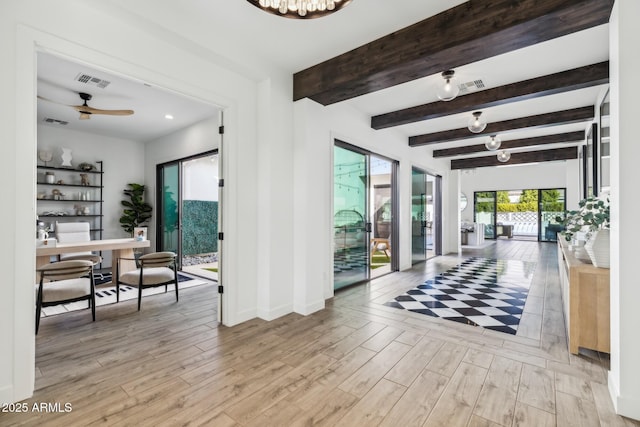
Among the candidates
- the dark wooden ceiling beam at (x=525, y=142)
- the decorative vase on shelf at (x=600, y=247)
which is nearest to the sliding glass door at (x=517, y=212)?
the dark wooden ceiling beam at (x=525, y=142)

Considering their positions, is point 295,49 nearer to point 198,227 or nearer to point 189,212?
point 189,212

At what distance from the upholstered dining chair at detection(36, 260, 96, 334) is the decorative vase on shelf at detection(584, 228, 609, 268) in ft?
15.7

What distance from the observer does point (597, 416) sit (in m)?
1.84

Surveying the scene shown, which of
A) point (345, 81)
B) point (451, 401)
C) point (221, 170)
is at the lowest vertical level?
point (451, 401)

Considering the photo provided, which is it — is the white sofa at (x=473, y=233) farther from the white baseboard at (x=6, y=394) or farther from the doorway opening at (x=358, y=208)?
the white baseboard at (x=6, y=394)

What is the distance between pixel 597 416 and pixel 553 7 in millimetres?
2606

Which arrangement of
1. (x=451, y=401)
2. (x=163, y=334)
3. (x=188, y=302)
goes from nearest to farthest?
(x=451, y=401) < (x=163, y=334) < (x=188, y=302)

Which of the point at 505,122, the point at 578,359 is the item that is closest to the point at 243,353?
the point at 578,359

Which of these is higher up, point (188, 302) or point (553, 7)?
point (553, 7)

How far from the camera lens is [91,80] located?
401 centimetres

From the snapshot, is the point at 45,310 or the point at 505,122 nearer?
the point at 45,310

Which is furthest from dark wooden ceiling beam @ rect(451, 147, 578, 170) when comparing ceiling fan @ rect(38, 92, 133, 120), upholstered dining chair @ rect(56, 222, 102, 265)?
upholstered dining chair @ rect(56, 222, 102, 265)

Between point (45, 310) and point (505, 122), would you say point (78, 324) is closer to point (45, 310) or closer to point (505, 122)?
point (45, 310)

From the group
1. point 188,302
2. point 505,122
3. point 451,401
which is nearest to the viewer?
point 451,401
